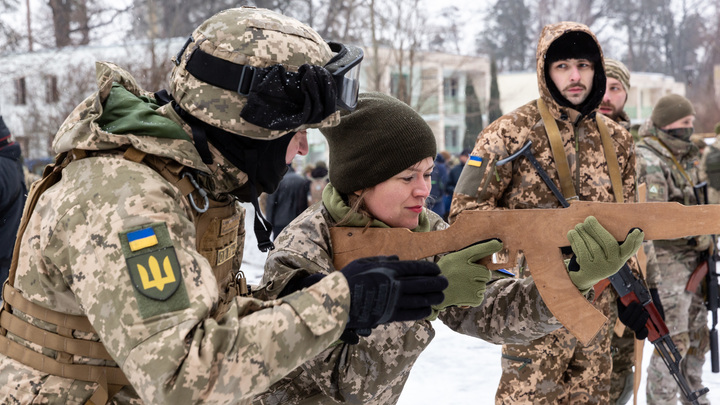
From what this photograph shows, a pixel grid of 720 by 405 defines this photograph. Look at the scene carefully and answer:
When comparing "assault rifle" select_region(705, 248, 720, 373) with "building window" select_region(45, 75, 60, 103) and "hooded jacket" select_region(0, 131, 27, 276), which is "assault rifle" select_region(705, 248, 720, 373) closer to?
"hooded jacket" select_region(0, 131, 27, 276)

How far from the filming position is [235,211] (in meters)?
1.97

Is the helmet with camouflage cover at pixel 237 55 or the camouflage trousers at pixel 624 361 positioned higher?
the helmet with camouflage cover at pixel 237 55

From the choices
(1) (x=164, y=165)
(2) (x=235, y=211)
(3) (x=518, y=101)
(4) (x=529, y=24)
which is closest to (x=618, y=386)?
(2) (x=235, y=211)

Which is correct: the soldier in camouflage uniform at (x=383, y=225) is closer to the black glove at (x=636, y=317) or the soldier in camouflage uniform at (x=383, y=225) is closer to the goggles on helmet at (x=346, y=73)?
the goggles on helmet at (x=346, y=73)

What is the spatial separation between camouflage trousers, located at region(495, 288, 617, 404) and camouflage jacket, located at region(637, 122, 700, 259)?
5.60 feet

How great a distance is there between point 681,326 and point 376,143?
10.8 feet

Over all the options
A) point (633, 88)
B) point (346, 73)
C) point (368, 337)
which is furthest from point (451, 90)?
point (346, 73)

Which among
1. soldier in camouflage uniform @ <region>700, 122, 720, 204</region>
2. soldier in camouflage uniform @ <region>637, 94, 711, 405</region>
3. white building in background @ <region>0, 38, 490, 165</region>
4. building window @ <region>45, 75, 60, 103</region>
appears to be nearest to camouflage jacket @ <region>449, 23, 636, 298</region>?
soldier in camouflage uniform @ <region>637, 94, 711, 405</region>

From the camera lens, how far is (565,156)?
3344 millimetres

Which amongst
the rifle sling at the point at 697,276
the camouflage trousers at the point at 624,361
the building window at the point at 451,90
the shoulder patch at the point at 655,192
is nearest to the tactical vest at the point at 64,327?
the camouflage trousers at the point at 624,361

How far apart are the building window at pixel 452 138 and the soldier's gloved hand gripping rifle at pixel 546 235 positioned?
32487 millimetres

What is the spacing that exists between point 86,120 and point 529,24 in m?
44.3

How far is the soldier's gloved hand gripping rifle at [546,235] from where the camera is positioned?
2.25 metres

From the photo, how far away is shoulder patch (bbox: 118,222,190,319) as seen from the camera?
52.7 inches
